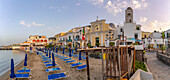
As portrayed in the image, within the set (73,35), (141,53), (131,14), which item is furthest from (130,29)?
(73,35)

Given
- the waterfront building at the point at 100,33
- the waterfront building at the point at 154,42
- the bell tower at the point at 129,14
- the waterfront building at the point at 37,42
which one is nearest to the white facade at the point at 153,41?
the waterfront building at the point at 154,42

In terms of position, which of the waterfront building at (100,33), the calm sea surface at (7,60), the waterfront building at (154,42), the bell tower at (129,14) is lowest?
the calm sea surface at (7,60)

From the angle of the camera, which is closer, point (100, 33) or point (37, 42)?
point (100, 33)

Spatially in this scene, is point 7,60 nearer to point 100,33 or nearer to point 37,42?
point 100,33

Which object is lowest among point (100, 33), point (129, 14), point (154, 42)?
point (154, 42)

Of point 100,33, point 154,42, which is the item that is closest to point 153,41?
point 154,42

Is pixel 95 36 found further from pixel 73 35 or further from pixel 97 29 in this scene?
pixel 73 35

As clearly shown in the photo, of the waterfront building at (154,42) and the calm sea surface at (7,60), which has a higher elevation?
the waterfront building at (154,42)

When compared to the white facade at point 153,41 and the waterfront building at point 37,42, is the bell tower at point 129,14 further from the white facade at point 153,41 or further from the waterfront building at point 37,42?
the waterfront building at point 37,42

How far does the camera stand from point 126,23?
939 inches

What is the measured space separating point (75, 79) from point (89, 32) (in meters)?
23.9

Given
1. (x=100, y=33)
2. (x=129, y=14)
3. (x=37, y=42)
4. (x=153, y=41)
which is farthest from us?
(x=37, y=42)

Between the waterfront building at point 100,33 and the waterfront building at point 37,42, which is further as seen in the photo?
the waterfront building at point 37,42

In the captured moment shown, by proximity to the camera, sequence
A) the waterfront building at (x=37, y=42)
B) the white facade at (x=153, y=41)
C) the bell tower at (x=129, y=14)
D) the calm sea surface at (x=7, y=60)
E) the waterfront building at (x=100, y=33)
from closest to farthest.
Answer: the calm sea surface at (x=7, y=60), the bell tower at (x=129, y=14), the waterfront building at (x=100, y=33), the white facade at (x=153, y=41), the waterfront building at (x=37, y=42)
